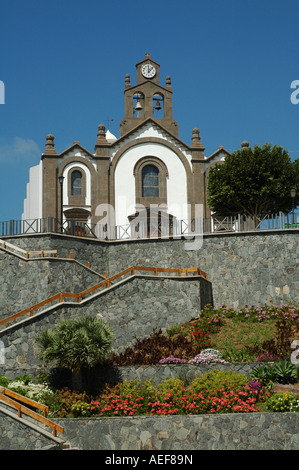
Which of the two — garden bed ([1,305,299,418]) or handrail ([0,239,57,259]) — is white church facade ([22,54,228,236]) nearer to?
handrail ([0,239,57,259])

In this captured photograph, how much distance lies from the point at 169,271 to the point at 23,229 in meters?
9.78

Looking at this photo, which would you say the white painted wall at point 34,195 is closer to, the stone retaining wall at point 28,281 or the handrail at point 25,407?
the stone retaining wall at point 28,281

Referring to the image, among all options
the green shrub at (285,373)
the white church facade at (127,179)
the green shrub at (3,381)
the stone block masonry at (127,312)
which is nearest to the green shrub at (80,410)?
the green shrub at (3,381)

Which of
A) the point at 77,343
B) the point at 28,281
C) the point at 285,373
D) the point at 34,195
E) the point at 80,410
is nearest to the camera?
the point at 80,410

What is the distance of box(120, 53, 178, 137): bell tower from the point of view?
166 feet

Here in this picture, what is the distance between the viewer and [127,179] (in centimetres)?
4678

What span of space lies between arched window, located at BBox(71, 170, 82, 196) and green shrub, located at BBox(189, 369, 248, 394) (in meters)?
24.3

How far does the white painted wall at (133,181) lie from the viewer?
152 ft

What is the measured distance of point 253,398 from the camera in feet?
74.6

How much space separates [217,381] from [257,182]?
57.3 feet

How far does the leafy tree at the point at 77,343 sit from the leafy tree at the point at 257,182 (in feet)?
54.4

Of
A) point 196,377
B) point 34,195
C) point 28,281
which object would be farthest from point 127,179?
point 196,377

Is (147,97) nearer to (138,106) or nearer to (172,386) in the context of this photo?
(138,106)
